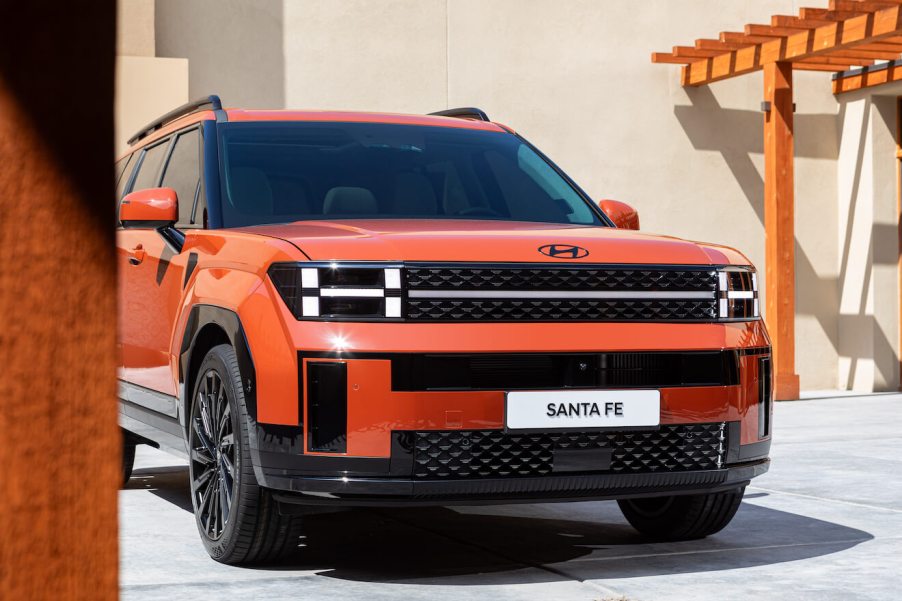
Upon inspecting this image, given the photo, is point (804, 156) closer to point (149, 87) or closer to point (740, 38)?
point (740, 38)

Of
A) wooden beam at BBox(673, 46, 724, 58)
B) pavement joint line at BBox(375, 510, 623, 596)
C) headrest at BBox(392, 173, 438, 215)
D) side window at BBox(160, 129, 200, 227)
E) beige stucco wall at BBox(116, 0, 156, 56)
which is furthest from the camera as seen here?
wooden beam at BBox(673, 46, 724, 58)

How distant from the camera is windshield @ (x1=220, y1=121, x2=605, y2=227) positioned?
17.8ft

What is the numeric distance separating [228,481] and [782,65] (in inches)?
457

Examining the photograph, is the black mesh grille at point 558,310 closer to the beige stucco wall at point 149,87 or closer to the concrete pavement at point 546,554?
the concrete pavement at point 546,554

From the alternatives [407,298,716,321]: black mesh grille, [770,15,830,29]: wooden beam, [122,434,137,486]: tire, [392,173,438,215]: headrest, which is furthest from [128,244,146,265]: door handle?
[770,15,830,29]: wooden beam

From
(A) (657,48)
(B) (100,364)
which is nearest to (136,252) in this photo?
(B) (100,364)

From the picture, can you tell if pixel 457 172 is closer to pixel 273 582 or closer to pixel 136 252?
pixel 136 252

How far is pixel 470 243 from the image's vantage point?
174 inches

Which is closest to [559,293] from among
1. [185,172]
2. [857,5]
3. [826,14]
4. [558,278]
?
[558,278]

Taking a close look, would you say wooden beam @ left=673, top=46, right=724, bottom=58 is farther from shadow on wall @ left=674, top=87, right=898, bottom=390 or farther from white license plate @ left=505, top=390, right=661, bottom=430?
white license plate @ left=505, top=390, right=661, bottom=430

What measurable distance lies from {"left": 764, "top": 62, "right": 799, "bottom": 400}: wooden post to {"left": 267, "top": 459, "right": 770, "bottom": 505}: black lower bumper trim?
35.2 ft

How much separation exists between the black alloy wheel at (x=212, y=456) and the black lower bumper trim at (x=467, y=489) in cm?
42

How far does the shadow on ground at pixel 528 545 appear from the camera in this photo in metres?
4.67

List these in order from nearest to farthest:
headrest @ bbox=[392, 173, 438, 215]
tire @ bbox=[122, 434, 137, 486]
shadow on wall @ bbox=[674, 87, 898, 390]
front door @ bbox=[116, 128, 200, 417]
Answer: front door @ bbox=[116, 128, 200, 417]
headrest @ bbox=[392, 173, 438, 215]
tire @ bbox=[122, 434, 137, 486]
shadow on wall @ bbox=[674, 87, 898, 390]
